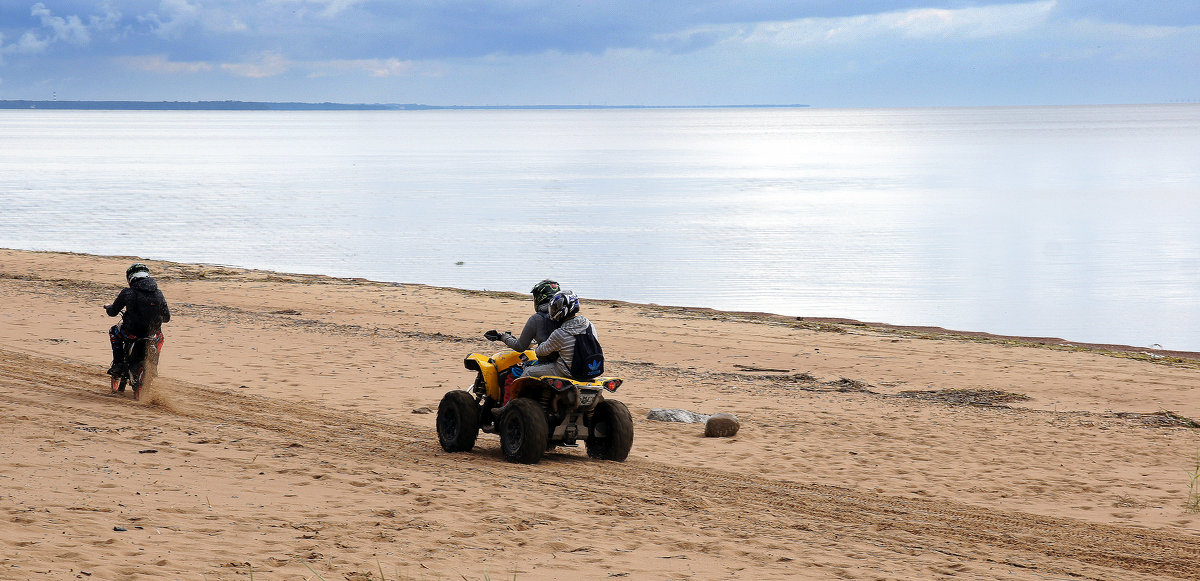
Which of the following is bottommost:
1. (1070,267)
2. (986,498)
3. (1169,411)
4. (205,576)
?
(205,576)

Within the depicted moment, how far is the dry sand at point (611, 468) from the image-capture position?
7121 mm

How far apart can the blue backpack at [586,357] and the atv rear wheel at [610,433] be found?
69 centimetres

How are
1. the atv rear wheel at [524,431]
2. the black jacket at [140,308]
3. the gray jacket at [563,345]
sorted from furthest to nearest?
the black jacket at [140,308], the atv rear wheel at [524,431], the gray jacket at [563,345]

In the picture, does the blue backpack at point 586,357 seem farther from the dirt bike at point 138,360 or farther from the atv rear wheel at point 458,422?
the dirt bike at point 138,360

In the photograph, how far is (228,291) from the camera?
24844mm

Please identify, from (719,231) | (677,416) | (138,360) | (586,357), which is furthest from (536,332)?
(719,231)

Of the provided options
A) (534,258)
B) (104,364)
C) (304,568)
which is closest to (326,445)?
(304,568)

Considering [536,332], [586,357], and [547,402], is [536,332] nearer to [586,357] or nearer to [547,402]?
[586,357]

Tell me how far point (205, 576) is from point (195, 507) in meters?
1.52

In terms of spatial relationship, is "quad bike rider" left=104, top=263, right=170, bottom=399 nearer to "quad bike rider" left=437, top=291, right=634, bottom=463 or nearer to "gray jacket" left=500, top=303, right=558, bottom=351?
"quad bike rider" left=437, top=291, right=634, bottom=463

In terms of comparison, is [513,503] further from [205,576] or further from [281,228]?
[281,228]

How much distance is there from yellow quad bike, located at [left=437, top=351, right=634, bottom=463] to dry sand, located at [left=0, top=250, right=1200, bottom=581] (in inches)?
8.3

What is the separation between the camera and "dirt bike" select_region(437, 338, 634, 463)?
9625 millimetres

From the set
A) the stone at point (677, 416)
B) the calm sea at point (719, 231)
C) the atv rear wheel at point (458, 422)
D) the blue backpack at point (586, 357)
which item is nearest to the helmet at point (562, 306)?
the blue backpack at point (586, 357)
